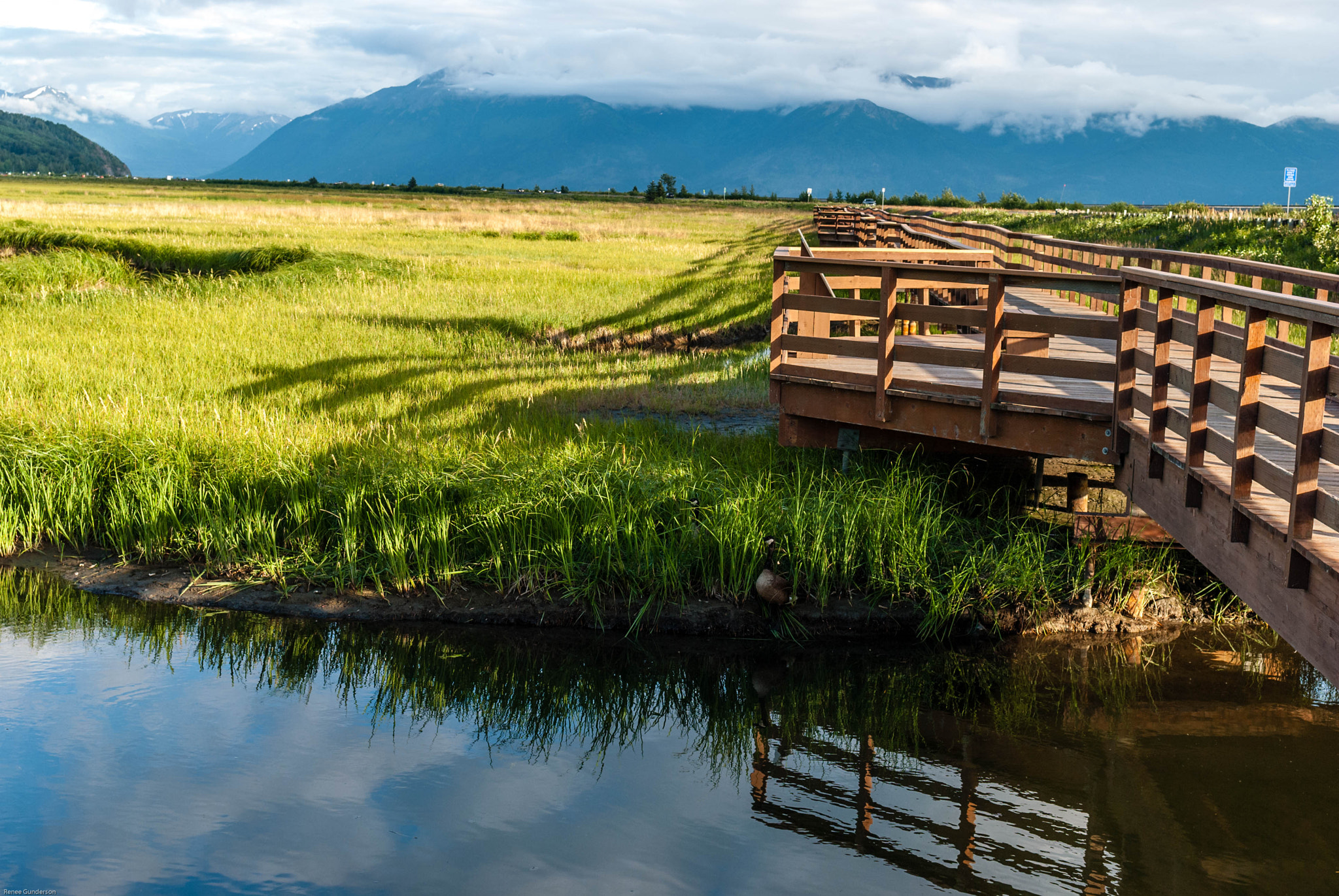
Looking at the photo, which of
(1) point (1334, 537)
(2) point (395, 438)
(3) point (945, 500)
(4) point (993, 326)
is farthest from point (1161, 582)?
(2) point (395, 438)

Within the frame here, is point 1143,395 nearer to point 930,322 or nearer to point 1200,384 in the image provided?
point 1200,384

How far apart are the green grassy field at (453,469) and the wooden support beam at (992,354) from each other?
43.3 inches

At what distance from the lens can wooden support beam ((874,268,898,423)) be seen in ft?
27.0

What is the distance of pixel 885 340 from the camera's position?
27.3ft

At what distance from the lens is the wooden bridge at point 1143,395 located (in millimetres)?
4715

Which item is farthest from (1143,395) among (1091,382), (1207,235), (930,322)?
(1207,235)

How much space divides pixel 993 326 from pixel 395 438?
18.9ft

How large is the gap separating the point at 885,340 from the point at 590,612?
317 centimetres

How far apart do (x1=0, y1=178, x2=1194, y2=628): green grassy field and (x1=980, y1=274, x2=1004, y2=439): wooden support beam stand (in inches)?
43.3

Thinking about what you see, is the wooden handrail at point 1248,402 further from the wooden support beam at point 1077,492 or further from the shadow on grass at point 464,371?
the shadow on grass at point 464,371

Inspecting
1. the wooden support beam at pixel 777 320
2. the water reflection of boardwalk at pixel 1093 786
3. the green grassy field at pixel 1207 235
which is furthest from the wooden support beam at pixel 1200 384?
the green grassy field at pixel 1207 235

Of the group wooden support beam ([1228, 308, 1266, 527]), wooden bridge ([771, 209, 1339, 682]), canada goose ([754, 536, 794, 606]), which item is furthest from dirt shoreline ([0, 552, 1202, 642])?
wooden support beam ([1228, 308, 1266, 527])

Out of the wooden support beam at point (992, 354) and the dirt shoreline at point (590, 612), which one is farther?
the dirt shoreline at point (590, 612)

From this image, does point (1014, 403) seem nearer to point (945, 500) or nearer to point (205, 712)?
point (945, 500)
